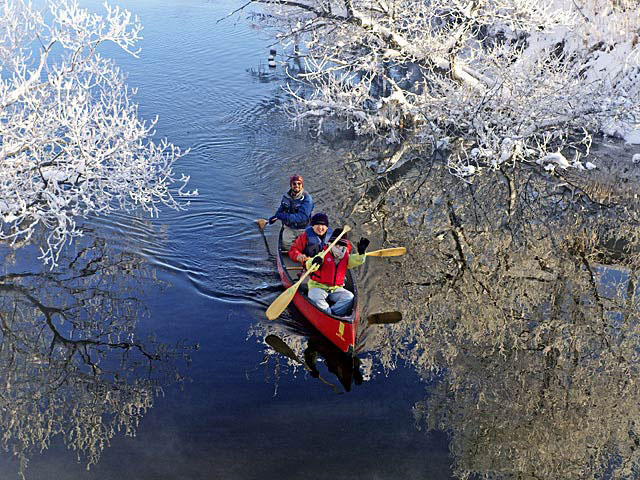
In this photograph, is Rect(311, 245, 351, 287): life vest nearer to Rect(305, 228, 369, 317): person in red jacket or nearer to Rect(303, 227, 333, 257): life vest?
Rect(305, 228, 369, 317): person in red jacket

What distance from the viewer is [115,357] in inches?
384

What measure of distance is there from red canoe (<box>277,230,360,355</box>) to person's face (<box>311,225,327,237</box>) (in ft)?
2.48

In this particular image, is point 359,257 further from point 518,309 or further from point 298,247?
point 518,309

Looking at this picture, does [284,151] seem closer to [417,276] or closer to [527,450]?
[417,276]

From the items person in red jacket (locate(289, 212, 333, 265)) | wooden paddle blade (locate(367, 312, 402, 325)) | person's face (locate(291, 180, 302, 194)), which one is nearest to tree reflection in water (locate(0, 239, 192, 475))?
person in red jacket (locate(289, 212, 333, 265))

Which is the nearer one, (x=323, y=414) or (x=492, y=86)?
(x=323, y=414)

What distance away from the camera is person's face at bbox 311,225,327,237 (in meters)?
10.4

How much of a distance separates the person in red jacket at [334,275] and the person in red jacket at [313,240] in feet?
1.20

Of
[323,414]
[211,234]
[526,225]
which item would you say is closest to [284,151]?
[211,234]

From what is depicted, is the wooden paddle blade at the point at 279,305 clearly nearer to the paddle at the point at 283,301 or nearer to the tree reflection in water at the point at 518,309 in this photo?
the paddle at the point at 283,301

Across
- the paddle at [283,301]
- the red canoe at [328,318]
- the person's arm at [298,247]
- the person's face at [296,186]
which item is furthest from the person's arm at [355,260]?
the person's face at [296,186]

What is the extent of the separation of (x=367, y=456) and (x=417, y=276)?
465 centimetres

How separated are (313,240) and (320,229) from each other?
21 cm

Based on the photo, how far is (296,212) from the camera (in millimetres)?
12523
